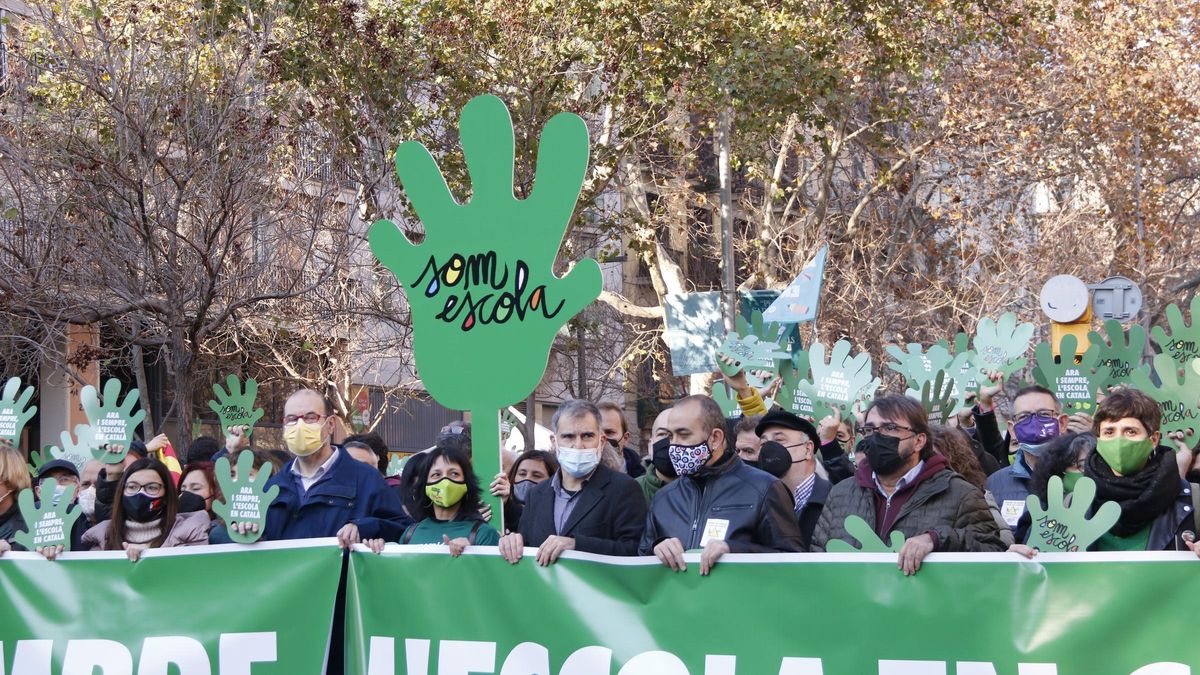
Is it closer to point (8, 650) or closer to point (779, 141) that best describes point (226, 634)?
point (8, 650)

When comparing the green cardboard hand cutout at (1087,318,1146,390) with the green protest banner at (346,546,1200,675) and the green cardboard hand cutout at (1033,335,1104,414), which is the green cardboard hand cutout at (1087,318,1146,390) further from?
the green protest banner at (346,546,1200,675)

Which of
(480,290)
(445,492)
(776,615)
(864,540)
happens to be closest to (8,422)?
(480,290)

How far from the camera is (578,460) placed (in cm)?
622

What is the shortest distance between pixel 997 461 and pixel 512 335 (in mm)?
3418

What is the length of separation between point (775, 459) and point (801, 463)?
8.1 inches

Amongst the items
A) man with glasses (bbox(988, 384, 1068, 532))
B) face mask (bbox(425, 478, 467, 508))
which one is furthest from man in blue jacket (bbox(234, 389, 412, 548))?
man with glasses (bbox(988, 384, 1068, 532))

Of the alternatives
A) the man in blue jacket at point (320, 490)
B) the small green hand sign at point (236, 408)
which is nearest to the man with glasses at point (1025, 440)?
the man in blue jacket at point (320, 490)

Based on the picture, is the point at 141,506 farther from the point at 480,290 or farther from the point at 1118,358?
the point at 1118,358

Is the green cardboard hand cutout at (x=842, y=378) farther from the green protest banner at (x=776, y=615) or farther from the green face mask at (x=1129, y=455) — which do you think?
the green protest banner at (x=776, y=615)

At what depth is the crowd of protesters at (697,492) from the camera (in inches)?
220

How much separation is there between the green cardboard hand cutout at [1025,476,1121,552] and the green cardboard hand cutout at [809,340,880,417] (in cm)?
348

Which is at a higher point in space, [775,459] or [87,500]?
[775,459]

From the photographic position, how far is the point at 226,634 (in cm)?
619

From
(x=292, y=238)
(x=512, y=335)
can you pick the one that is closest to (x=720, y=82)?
(x=292, y=238)
